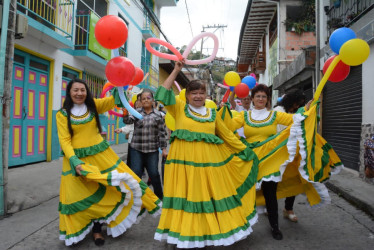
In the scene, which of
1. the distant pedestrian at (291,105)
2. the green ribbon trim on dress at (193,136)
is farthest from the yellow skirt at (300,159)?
the green ribbon trim on dress at (193,136)

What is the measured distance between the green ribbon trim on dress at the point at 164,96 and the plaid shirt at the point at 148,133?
1487mm

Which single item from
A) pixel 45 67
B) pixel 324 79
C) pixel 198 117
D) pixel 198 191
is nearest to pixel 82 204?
pixel 198 191

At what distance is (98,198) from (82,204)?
16 centimetres

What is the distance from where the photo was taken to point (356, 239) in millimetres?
3336

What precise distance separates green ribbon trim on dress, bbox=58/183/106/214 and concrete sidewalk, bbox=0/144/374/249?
718mm

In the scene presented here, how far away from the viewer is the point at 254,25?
16359mm

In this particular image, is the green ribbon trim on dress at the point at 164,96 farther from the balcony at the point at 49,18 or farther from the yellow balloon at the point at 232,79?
Result: the balcony at the point at 49,18

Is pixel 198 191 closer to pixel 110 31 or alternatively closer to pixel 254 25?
pixel 110 31

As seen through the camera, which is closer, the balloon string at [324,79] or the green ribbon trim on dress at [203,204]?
the green ribbon trim on dress at [203,204]

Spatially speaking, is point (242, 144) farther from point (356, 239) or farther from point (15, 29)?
point (15, 29)

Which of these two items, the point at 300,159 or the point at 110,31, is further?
the point at 300,159

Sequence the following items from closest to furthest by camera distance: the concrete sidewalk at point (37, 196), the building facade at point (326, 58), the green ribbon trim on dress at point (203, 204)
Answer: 1. the green ribbon trim on dress at point (203, 204)
2. the concrete sidewalk at point (37, 196)
3. the building facade at point (326, 58)

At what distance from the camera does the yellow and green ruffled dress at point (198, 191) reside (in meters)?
2.72

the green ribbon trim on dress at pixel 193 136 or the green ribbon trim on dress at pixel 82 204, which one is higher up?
the green ribbon trim on dress at pixel 193 136
